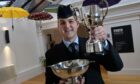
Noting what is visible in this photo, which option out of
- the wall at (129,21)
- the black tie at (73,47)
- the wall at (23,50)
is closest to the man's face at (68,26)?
the black tie at (73,47)

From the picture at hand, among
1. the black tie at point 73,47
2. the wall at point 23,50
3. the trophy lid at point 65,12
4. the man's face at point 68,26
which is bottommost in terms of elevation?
the wall at point 23,50

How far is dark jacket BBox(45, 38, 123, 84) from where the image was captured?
1327 mm

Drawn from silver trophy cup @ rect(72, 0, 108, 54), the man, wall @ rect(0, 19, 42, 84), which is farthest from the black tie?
wall @ rect(0, 19, 42, 84)

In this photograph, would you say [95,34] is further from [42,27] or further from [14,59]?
[42,27]

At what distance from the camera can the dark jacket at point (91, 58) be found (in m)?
1.33

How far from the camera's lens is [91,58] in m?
1.44

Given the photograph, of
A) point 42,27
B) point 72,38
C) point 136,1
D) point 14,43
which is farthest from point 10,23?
point 72,38

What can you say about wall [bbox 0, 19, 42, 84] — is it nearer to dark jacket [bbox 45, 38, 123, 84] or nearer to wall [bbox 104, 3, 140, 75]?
wall [bbox 104, 3, 140, 75]

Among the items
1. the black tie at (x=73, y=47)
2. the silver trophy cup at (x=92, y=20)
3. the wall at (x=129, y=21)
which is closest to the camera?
the silver trophy cup at (x=92, y=20)

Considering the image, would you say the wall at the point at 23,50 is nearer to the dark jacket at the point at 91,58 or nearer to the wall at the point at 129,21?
the wall at the point at 129,21

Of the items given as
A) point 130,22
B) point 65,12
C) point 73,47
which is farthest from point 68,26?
point 130,22

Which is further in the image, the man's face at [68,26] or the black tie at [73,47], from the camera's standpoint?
the black tie at [73,47]

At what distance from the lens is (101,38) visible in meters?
1.20

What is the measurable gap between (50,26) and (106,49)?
6.60 meters
